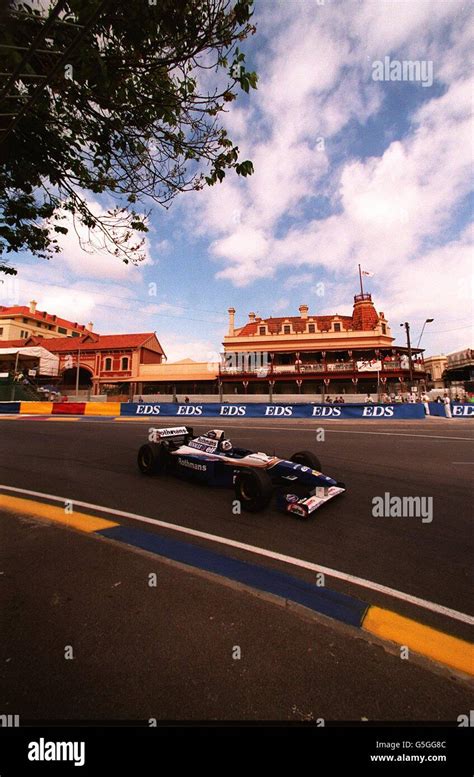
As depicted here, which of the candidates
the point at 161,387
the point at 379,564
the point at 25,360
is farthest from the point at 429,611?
the point at 25,360

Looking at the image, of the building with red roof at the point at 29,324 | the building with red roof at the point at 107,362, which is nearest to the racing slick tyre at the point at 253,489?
the building with red roof at the point at 107,362

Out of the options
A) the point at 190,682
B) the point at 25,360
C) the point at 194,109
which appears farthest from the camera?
the point at 25,360

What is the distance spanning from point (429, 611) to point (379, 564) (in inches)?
28.6

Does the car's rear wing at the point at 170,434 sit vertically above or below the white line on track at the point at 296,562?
above

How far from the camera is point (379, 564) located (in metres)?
3.31

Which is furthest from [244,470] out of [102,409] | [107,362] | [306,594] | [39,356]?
[107,362]

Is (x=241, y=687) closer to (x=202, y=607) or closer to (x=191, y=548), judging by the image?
(x=202, y=607)

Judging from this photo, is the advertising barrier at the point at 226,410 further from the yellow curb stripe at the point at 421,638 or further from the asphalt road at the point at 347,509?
the yellow curb stripe at the point at 421,638

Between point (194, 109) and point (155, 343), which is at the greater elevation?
point (155, 343)

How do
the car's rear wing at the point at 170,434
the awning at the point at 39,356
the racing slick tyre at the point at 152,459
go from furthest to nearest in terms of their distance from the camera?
the awning at the point at 39,356
the car's rear wing at the point at 170,434
the racing slick tyre at the point at 152,459

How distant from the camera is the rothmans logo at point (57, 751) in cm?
155

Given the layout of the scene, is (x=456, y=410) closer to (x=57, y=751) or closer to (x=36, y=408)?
(x=57, y=751)

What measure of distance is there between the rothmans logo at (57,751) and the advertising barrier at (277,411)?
61.0 ft

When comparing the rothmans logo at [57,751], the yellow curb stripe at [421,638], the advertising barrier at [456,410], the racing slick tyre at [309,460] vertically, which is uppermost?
the advertising barrier at [456,410]
